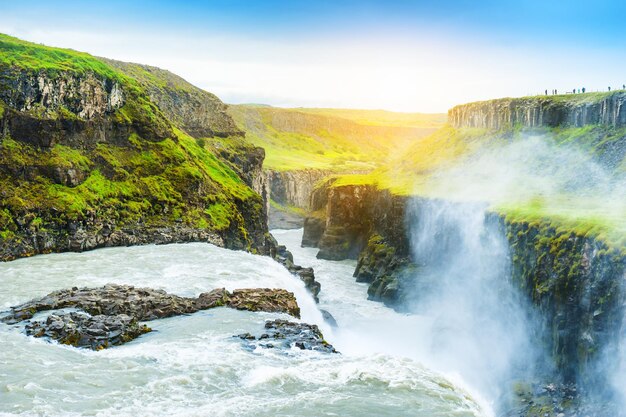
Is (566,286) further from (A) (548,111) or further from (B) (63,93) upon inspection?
(A) (548,111)

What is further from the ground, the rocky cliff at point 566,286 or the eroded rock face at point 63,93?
the eroded rock face at point 63,93

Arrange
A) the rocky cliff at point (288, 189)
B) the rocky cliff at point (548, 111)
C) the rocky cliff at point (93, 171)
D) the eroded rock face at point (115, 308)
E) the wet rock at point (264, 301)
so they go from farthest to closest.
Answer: the rocky cliff at point (288, 189)
the rocky cliff at point (548, 111)
the rocky cliff at point (93, 171)
the wet rock at point (264, 301)
the eroded rock face at point (115, 308)

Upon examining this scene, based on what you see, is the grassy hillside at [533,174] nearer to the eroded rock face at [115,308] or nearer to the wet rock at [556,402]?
the wet rock at [556,402]

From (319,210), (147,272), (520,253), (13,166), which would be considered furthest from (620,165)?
(319,210)

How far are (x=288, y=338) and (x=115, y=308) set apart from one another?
1111 centimetres

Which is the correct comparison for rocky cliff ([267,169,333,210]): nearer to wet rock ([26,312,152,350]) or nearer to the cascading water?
the cascading water

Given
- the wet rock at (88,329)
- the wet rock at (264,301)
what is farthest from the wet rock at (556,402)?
the wet rock at (88,329)

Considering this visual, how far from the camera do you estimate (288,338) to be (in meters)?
35.9

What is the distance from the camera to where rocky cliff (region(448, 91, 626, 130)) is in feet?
262

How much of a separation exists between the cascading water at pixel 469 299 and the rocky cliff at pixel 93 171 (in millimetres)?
22526

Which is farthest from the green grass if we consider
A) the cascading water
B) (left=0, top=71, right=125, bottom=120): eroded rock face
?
the cascading water

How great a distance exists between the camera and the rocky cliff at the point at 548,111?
79.9 m

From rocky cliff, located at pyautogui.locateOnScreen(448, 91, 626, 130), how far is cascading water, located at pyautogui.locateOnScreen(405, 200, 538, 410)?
72.7 feet

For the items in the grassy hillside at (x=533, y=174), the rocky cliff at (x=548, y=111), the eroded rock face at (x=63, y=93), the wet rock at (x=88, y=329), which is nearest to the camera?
the wet rock at (x=88, y=329)
